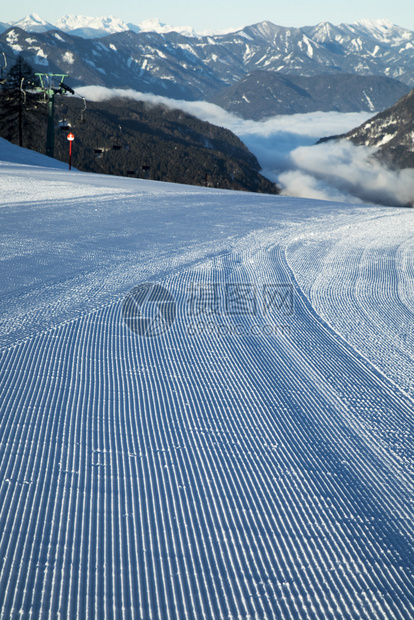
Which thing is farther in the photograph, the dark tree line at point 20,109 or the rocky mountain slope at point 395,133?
the rocky mountain slope at point 395,133

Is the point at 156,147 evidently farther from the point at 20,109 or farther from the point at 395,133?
the point at 395,133

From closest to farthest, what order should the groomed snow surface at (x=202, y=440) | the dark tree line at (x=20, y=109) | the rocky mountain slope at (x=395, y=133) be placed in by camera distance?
the groomed snow surface at (x=202, y=440), the dark tree line at (x=20, y=109), the rocky mountain slope at (x=395, y=133)

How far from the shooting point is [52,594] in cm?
159

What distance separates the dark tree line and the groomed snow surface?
24.3 meters

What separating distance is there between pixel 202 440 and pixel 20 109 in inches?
1117

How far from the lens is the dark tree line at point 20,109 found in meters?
26.0

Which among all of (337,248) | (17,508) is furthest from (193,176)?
(17,508)

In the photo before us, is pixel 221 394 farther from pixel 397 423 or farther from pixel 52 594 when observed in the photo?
pixel 52 594

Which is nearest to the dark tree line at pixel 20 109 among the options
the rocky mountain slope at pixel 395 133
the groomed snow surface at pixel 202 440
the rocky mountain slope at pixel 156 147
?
the rocky mountain slope at pixel 156 147

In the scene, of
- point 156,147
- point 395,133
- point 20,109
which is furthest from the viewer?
point 395,133

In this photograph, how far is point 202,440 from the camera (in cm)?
238

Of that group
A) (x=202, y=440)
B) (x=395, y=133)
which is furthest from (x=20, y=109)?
(x=395, y=133)

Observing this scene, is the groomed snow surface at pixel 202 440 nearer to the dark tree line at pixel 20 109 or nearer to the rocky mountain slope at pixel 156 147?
the dark tree line at pixel 20 109

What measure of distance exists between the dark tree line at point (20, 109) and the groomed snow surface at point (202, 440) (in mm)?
24334
